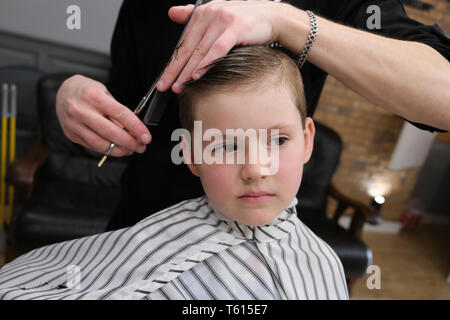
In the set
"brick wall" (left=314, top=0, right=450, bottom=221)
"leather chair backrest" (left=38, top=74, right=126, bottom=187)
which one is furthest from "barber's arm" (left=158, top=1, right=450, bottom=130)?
"brick wall" (left=314, top=0, right=450, bottom=221)

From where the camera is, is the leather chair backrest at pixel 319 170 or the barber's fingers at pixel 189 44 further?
the leather chair backrest at pixel 319 170

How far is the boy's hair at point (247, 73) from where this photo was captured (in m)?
0.60

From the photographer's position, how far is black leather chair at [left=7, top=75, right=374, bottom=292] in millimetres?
1791

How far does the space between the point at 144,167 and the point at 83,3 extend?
0.71 meters

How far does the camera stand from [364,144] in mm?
3152

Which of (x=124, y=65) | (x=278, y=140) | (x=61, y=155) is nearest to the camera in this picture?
(x=278, y=140)

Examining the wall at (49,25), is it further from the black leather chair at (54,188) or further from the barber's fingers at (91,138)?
the barber's fingers at (91,138)

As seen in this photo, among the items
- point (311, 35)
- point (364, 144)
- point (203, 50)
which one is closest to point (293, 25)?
point (311, 35)

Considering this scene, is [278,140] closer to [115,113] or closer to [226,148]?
[226,148]

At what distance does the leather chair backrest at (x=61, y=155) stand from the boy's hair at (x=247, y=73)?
1750 millimetres

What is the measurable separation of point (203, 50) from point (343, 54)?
22 cm
